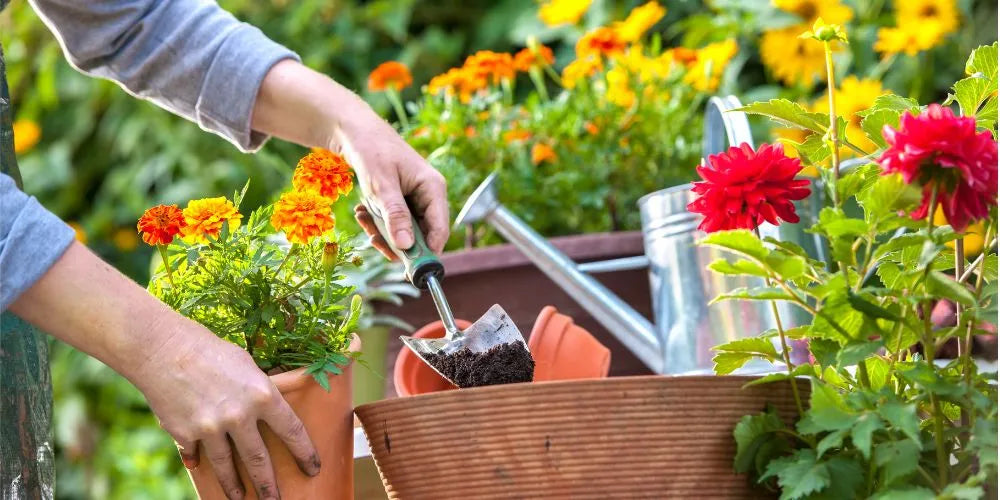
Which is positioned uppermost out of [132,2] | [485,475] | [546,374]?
[132,2]

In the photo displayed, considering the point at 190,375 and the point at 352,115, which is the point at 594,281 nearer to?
the point at 352,115

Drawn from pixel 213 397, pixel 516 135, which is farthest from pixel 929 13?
pixel 213 397

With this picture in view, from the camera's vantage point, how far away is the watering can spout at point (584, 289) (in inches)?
54.4

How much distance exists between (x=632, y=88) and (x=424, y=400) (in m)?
1.14

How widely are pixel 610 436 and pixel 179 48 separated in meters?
0.65

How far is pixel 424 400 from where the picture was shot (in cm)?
83

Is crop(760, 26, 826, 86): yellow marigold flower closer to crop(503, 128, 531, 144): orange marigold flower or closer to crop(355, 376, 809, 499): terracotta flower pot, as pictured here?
crop(503, 128, 531, 144): orange marigold flower

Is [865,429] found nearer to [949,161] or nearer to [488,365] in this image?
[949,161]

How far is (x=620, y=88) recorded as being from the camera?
189 centimetres

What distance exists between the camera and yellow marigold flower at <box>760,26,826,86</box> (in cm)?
233

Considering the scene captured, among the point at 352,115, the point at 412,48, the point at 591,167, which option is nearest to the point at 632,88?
the point at 591,167

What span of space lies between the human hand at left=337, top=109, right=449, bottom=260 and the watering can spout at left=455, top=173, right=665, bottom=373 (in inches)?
10.0

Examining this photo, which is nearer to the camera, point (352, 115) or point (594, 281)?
point (352, 115)

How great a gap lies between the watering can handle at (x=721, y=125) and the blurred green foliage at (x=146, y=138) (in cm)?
108
